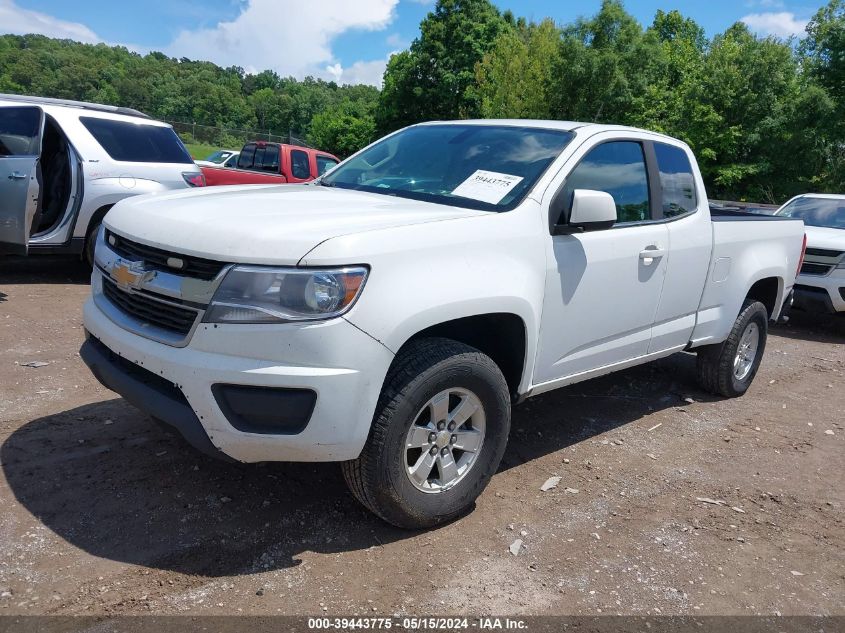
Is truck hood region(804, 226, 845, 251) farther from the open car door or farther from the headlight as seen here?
the open car door

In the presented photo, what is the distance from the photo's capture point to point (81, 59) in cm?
8681

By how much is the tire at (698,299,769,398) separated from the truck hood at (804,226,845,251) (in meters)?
3.21

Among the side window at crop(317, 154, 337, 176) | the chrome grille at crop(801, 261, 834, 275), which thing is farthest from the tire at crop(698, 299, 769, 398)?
the side window at crop(317, 154, 337, 176)

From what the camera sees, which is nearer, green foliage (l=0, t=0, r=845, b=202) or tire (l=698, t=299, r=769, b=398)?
tire (l=698, t=299, r=769, b=398)

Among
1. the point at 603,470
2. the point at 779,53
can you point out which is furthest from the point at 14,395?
the point at 779,53

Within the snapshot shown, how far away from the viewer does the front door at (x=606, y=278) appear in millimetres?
3459

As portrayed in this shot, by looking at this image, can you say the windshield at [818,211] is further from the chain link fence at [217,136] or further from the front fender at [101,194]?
the chain link fence at [217,136]

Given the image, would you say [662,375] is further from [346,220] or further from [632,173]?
[346,220]

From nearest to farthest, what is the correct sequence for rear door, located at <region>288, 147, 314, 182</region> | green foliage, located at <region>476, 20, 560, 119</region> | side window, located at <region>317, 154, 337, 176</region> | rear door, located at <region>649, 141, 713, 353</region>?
rear door, located at <region>649, 141, 713, 353</region>
rear door, located at <region>288, 147, 314, 182</region>
side window, located at <region>317, 154, 337, 176</region>
green foliage, located at <region>476, 20, 560, 119</region>

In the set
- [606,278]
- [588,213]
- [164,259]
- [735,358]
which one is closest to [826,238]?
[735,358]

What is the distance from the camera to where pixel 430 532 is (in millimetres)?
3137

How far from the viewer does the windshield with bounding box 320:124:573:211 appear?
11.4 ft

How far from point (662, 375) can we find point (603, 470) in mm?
2328

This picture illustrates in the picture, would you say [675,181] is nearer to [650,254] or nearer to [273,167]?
[650,254]
